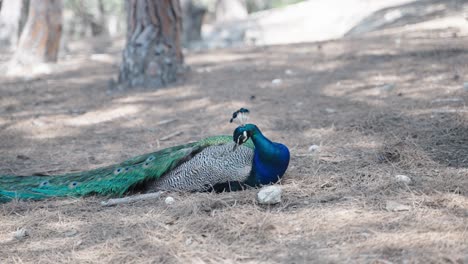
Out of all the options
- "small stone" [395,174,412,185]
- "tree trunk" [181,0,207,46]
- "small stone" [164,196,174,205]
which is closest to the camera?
"small stone" [395,174,412,185]

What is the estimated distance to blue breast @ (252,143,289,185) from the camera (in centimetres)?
423

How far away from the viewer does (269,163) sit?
13.9 ft

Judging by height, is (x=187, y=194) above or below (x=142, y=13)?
below

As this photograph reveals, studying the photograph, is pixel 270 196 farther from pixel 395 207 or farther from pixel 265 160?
pixel 395 207

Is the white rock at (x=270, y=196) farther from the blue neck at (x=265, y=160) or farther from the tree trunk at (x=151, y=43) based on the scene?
the tree trunk at (x=151, y=43)

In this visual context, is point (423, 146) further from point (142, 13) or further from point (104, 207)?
point (142, 13)

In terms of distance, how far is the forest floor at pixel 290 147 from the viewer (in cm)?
319

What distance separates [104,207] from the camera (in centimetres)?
418

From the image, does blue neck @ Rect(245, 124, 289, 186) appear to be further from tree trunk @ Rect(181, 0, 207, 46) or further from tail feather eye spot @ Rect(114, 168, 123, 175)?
tree trunk @ Rect(181, 0, 207, 46)

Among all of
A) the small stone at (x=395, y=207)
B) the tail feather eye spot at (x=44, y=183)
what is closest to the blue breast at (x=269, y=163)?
the small stone at (x=395, y=207)

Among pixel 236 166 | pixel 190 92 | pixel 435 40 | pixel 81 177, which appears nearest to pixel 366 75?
pixel 435 40

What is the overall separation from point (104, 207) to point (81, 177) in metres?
0.49

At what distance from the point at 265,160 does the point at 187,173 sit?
0.63 meters

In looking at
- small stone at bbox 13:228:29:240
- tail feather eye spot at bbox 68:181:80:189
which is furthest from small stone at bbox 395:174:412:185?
small stone at bbox 13:228:29:240
